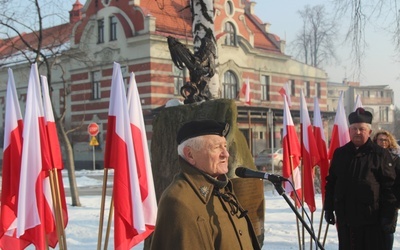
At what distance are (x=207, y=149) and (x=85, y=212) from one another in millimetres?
8993

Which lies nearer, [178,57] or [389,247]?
[389,247]

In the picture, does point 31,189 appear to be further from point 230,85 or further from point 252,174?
point 230,85

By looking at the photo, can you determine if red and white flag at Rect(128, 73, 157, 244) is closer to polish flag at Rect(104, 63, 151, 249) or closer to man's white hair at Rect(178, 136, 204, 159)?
polish flag at Rect(104, 63, 151, 249)

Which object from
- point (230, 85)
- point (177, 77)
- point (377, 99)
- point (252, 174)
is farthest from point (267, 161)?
point (377, 99)

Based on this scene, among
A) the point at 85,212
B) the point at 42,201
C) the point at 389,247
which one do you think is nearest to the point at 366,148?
the point at 389,247

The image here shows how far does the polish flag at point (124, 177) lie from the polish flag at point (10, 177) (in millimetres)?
965

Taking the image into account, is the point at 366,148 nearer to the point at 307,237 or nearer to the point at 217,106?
the point at 217,106

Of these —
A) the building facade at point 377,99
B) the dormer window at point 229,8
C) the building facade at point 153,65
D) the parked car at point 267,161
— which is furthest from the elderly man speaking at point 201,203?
the building facade at point 377,99

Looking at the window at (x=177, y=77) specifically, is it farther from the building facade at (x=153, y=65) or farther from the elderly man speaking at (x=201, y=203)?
the elderly man speaking at (x=201, y=203)

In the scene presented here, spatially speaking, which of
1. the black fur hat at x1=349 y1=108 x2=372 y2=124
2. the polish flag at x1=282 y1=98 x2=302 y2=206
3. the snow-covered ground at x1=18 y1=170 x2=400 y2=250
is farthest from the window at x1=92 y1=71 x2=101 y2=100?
the black fur hat at x1=349 y1=108 x2=372 y2=124

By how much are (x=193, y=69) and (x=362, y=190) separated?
2668 mm

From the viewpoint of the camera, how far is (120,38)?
1211 inches

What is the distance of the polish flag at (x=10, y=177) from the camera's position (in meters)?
5.35

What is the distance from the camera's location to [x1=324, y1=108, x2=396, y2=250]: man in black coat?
16.2 ft
